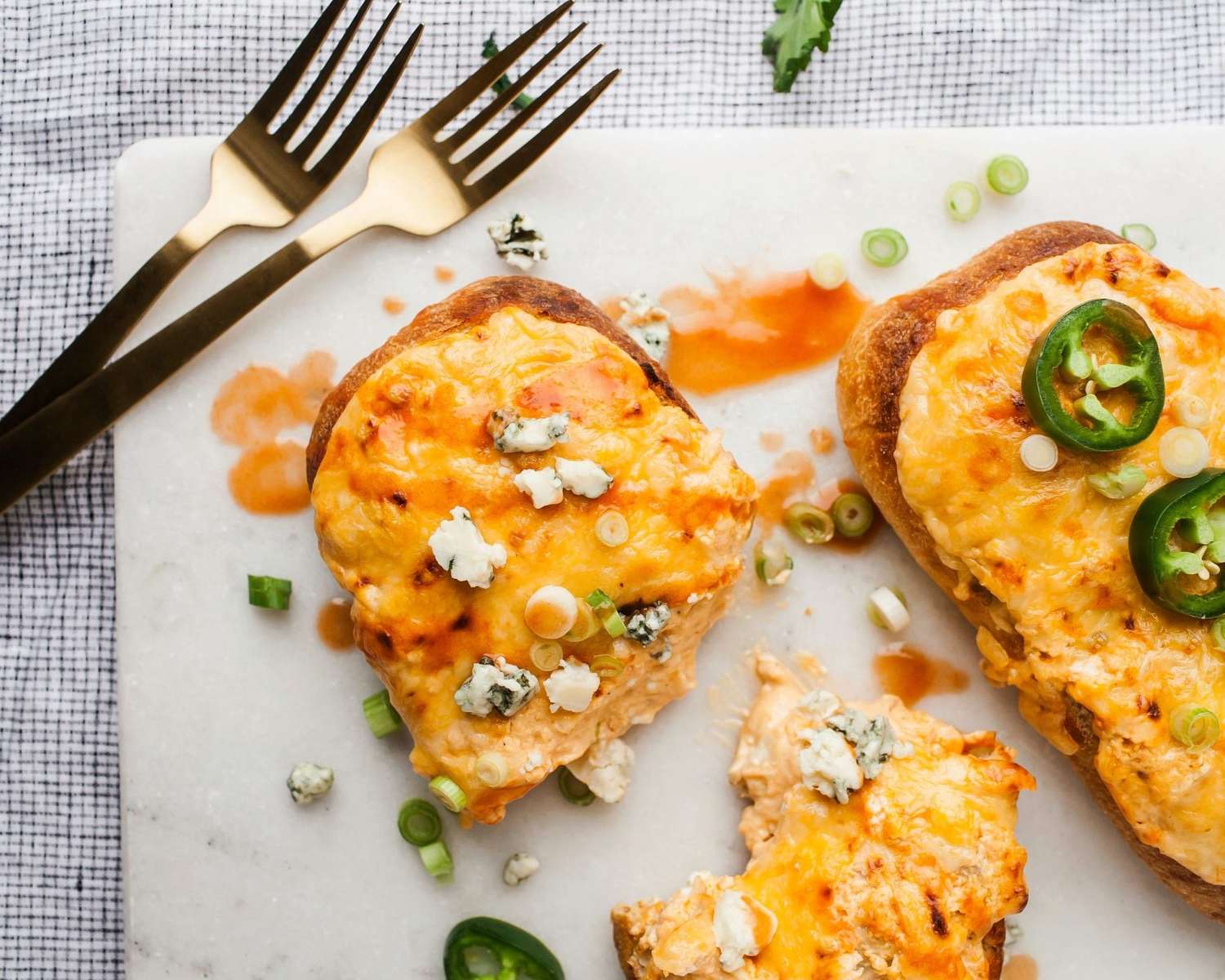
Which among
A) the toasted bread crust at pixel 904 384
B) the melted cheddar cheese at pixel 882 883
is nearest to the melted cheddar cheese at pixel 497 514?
the toasted bread crust at pixel 904 384

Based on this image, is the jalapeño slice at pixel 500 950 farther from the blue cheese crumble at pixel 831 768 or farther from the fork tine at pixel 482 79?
the fork tine at pixel 482 79

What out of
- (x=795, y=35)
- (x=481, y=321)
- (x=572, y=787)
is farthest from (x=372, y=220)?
(x=572, y=787)

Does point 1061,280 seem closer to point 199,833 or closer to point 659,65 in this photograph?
point 659,65

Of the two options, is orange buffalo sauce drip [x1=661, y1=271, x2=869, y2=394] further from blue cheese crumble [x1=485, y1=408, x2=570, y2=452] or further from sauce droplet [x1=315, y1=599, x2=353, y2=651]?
sauce droplet [x1=315, y1=599, x2=353, y2=651]

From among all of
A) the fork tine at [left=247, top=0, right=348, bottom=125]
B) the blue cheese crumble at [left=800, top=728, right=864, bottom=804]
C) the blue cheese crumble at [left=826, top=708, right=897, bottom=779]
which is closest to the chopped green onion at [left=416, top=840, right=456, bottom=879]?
the blue cheese crumble at [left=800, top=728, right=864, bottom=804]

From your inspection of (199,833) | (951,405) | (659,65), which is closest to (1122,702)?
(951,405)
